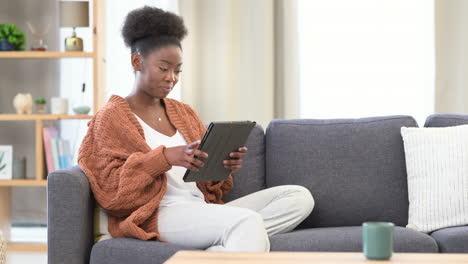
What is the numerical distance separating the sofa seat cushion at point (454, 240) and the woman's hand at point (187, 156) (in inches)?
33.7

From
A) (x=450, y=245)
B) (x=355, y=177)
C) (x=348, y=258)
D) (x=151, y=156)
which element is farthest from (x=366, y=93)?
(x=348, y=258)

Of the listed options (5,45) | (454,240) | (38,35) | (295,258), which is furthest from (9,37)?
(295,258)

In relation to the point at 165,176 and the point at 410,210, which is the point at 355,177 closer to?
the point at 410,210

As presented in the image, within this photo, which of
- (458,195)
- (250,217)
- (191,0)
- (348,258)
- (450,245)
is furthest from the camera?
(191,0)

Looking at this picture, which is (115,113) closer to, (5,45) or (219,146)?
(219,146)

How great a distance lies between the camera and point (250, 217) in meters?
2.27

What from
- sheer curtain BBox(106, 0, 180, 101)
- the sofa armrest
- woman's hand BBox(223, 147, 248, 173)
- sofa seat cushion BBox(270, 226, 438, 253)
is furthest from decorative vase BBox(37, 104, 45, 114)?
sofa seat cushion BBox(270, 226, 438, 253)

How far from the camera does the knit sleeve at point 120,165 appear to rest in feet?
7.82

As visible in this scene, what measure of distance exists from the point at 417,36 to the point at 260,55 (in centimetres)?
87

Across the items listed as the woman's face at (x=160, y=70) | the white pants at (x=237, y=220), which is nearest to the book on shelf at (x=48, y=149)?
the woman's face at (x=160, y=70)

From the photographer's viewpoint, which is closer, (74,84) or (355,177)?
(355,177)

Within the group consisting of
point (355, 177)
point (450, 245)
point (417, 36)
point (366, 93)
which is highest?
point (417, 36)

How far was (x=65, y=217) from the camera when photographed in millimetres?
2352

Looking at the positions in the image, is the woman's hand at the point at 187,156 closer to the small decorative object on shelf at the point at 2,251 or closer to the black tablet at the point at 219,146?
the black tablet at the point at 219,146
